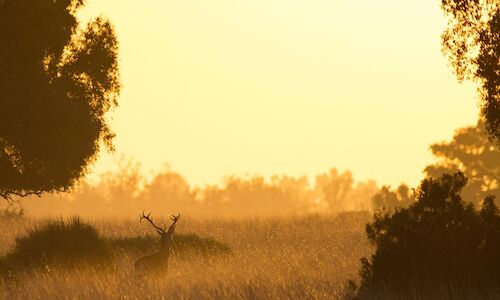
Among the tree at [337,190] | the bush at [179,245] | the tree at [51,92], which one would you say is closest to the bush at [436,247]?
the bush at [179,245]

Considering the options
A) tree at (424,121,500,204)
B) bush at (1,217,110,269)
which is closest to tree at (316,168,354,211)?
tree at (424,121,500,204)

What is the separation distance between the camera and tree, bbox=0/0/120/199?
28.4m

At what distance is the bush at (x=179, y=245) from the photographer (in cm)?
2955

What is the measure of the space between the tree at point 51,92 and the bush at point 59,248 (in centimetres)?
441

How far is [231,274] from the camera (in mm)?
21812

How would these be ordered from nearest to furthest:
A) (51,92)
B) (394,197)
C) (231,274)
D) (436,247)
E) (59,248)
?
(436,247) < (231,274) < (59,248) < (51,92) < (394,197)

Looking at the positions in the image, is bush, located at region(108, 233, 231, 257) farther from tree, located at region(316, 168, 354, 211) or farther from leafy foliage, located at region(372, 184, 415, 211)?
tree, located at region(316, 168, 354, 211)

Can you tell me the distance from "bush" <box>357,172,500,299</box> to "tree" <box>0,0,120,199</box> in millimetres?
12878

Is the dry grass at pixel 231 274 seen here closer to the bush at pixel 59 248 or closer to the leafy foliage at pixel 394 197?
the bush at pixel 59 248

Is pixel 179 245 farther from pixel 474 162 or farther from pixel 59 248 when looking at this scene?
pixel 474 162

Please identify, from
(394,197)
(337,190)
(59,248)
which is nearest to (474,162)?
(394,197)

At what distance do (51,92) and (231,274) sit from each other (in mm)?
10288

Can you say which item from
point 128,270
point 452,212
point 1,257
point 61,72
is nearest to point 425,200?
point 452,212

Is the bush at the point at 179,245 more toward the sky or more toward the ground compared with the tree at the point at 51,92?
more toward the ground
